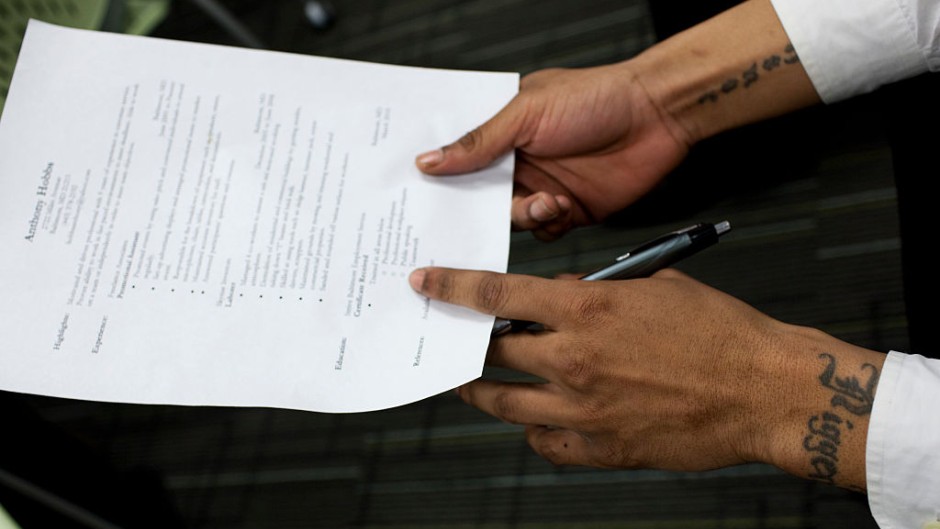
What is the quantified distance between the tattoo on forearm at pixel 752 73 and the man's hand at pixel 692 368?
26cm

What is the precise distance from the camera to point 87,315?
596 millimetres

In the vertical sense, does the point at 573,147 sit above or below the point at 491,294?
above

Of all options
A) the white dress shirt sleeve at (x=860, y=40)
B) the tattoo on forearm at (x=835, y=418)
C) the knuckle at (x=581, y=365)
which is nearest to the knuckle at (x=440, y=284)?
the knuckle at (x=581, y=365)

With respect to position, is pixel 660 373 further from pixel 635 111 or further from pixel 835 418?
pixel 635 111

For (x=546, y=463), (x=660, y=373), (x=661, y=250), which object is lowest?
(x=546, y=463)

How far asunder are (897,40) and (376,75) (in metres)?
0.47

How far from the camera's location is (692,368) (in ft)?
1.93

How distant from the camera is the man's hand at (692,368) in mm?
580

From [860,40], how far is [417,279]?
1.49 feet

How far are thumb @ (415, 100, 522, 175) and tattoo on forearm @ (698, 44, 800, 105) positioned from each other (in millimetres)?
215

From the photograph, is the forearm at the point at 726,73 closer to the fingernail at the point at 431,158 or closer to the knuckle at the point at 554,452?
the fingernail at the point at 431,158

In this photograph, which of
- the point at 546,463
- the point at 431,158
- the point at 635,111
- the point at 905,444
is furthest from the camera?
the point at 546,463

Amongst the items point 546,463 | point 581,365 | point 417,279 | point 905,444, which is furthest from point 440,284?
point 546,463

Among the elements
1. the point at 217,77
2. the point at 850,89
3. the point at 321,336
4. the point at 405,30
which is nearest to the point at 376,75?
the point at 217,77
